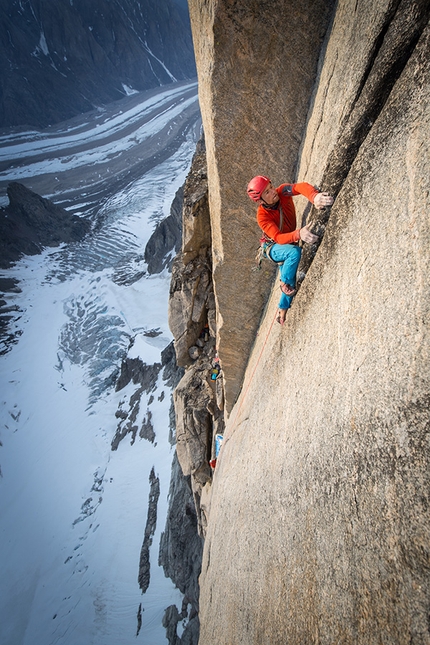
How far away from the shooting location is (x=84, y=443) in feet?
108

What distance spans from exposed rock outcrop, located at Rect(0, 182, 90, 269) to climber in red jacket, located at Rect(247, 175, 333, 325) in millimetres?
74832

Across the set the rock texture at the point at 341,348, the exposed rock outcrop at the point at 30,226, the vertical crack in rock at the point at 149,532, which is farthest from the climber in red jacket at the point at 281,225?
the exposed rock outcrop at the point at 30,226

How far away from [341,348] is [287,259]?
158cm

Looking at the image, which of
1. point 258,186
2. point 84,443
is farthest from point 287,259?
point 84,443

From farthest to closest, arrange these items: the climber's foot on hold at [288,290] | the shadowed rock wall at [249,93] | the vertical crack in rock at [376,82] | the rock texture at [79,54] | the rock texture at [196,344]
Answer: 1. the rock texture at [79,54]
2. the rock texture at [196,344]
3. the shadowed rock wall at [249,93]
4. the climber's foot on hold at [288,290]
5. the vertical crack in rock at [376,82]

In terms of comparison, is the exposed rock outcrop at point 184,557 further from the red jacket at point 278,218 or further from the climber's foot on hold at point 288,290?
the red jacket at point 278,218

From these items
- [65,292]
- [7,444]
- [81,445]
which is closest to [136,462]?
[81,445]

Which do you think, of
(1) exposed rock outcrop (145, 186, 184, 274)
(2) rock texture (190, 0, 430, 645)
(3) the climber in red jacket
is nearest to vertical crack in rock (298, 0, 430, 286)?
(2) rock texture (190, 0, 430, 645)

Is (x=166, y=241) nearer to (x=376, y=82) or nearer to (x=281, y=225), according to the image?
(x=281, y=225)

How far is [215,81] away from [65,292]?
61846mm

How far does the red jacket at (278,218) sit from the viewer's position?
402 cm

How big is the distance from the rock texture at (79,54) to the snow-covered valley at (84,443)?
6678cm

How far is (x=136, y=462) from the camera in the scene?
88.3ft

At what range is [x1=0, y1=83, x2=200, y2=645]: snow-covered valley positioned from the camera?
22250 mm
